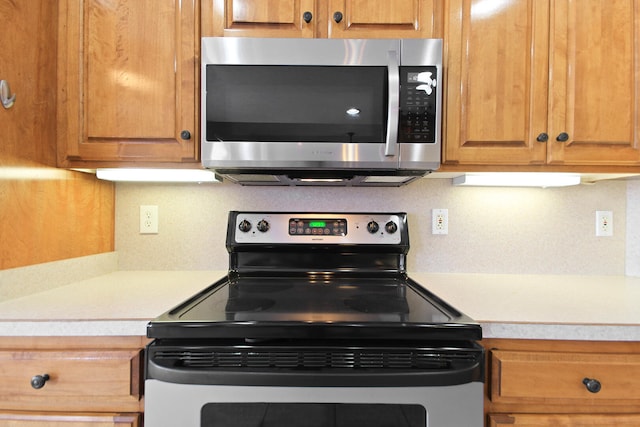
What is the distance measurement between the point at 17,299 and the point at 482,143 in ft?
4.86

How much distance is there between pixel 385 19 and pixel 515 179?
737 millimetres

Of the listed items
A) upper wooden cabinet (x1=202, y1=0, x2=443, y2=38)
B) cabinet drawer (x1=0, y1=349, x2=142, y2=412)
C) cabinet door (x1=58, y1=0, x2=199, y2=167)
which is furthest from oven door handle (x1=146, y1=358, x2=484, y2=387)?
upper wooden cabinet (x1=202, y1=0, x2=443, y2=38)

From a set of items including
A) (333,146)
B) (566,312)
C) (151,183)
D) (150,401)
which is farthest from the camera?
(151,183)

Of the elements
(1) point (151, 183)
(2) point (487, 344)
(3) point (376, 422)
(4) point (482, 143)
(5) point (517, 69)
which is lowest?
(3) point (376, 422)

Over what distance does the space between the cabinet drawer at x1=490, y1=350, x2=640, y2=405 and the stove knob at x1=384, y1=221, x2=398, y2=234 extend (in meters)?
0.63

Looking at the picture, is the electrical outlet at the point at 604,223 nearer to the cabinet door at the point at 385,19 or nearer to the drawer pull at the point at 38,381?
the cabinet door at the point at 385,19

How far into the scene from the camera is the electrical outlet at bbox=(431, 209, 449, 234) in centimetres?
151

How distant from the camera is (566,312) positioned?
967 mm

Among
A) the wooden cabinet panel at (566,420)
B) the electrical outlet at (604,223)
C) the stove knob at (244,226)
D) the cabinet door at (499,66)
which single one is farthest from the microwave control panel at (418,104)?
the electrical outlet at (604,223)

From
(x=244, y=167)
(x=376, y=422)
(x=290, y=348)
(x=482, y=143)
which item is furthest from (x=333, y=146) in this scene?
(x=376, y=422)

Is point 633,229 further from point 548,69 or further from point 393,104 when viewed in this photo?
point 393,104

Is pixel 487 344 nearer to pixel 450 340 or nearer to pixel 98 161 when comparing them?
pixel 450 340

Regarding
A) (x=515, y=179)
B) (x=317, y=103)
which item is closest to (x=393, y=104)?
(x=317, y=103)

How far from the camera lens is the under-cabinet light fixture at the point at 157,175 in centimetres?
126
